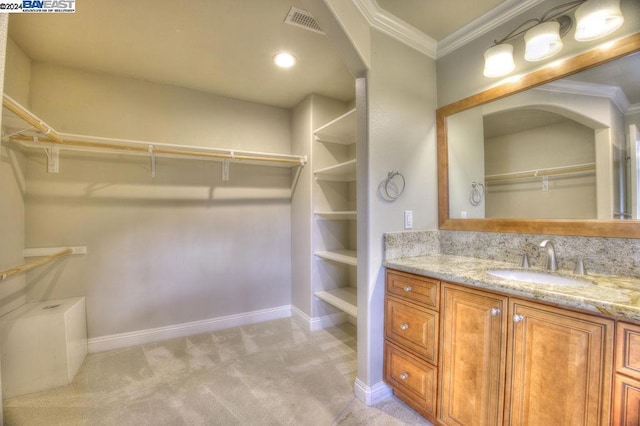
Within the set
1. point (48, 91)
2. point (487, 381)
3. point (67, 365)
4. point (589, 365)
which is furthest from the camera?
point (48, 91)

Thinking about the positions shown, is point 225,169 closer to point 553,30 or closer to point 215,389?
point 215,389

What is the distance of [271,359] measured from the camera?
2.32 m

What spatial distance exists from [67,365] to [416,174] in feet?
9.45

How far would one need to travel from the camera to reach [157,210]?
8.69 feet

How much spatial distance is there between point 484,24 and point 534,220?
1.32 m

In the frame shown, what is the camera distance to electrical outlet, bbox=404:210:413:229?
1.96 meters

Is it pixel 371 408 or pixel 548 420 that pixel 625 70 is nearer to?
pixel 548 420

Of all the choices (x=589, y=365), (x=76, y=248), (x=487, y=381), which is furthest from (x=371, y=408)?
(x=76, y=248)

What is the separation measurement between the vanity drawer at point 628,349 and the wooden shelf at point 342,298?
1.59m

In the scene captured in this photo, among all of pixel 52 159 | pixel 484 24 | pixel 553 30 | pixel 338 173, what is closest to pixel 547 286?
pixel 553 30

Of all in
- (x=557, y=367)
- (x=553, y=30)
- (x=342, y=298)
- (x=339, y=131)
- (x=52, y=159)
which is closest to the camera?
(x=557, y=367)

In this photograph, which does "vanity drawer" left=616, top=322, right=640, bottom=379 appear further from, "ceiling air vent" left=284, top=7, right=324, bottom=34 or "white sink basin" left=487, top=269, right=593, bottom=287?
"ceiling air vent" left=284, top=7, right=324, bottom=34

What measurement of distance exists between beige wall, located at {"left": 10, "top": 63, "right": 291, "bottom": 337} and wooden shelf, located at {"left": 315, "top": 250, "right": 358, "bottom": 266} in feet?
2.08

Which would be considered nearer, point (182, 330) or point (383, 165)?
point (383, 165)
